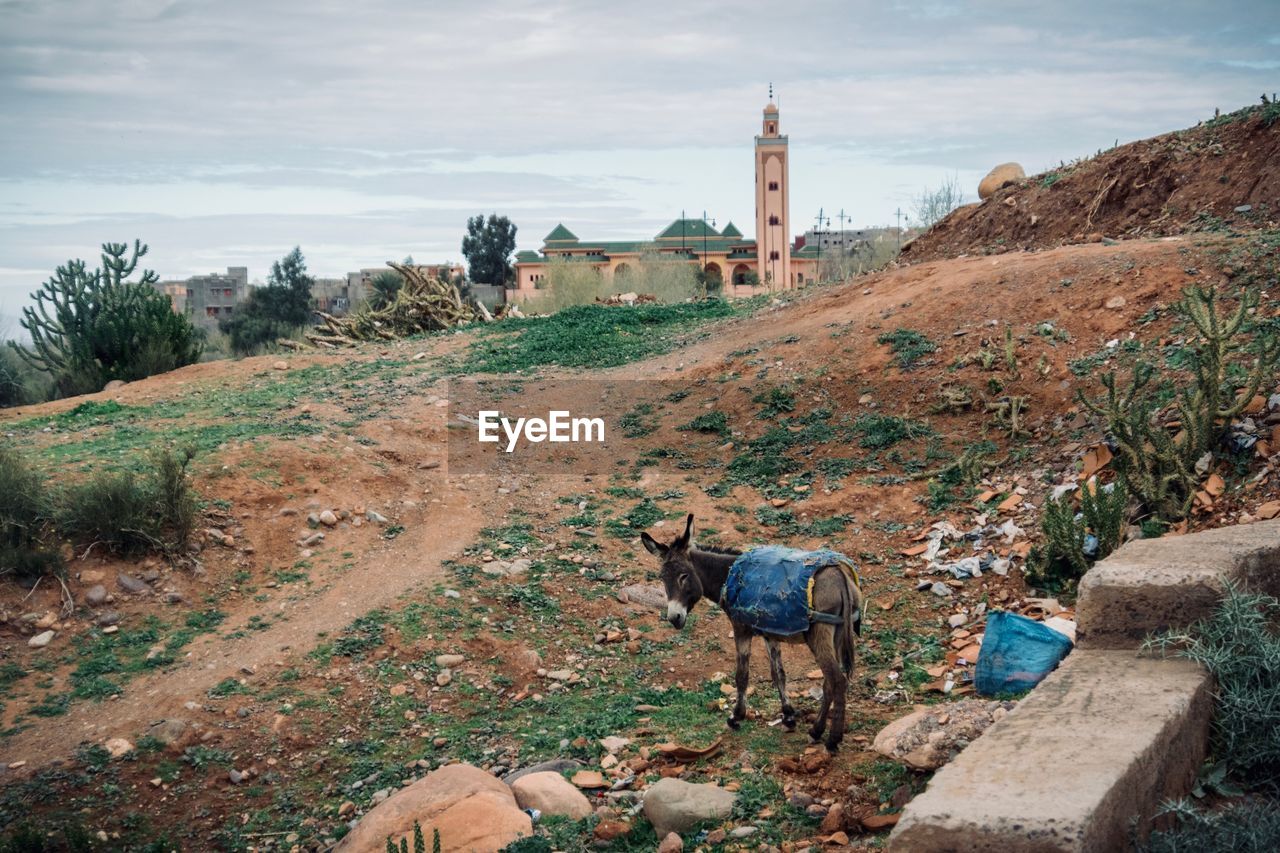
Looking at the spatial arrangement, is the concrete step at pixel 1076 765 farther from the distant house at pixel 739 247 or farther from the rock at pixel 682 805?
the distant house at pixel 739 247

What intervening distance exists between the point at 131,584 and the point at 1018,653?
8.06 m

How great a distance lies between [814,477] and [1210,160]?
997 cm

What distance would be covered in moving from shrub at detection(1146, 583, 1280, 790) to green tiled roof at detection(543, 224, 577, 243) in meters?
66.6

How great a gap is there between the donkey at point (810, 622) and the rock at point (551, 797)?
4.33 ft

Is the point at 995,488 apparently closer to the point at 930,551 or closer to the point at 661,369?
the point at 930,551

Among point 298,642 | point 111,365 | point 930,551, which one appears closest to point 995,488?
point 930,551

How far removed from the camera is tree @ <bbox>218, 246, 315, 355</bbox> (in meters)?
46.6

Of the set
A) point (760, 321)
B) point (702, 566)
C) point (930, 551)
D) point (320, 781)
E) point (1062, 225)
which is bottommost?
point (320, 781)

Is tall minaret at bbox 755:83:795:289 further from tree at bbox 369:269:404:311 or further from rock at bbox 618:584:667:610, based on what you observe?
rock at bbox 618:584:667:610

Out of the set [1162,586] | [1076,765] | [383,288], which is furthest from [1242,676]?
[383,288]

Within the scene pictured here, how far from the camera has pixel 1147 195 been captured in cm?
1730

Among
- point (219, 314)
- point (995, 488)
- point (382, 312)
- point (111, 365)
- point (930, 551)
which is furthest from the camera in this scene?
point (219, 314)

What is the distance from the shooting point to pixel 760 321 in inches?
749

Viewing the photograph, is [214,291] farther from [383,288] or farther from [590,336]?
[590,336]
